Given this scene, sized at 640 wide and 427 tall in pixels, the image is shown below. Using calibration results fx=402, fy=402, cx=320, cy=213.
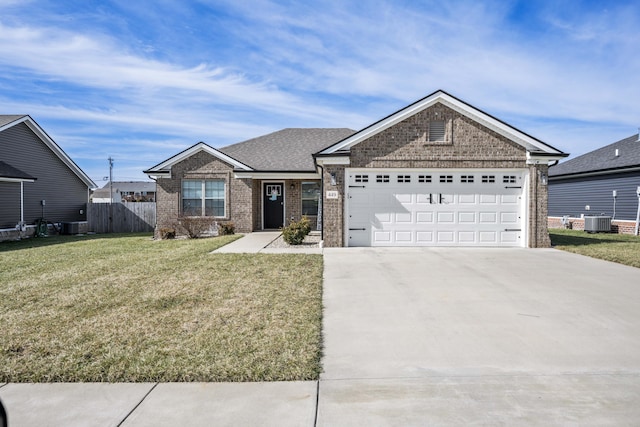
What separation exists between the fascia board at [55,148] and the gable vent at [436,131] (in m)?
18.4

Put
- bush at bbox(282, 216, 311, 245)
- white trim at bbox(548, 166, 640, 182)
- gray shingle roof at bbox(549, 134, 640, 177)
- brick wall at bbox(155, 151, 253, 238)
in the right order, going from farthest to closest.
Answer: gray shingle roof at bbox(549, 134, 640, 177) < white trim at bbox(548, 166, 640, 182) < brick wall at bbox(155, 151, 253, 238) < bush at bbox(282, 216, 311, 245)

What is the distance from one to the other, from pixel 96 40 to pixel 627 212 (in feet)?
73.4

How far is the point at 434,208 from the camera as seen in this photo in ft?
42.4

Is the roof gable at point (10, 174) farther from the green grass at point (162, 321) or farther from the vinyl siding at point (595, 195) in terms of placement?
the vinyl siding at point (595, 195)

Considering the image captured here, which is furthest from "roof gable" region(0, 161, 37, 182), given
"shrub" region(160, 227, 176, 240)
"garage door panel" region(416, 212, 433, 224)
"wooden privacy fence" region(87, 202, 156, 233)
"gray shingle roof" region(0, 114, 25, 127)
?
"garage door panel" region(416, 212, 433, 224)

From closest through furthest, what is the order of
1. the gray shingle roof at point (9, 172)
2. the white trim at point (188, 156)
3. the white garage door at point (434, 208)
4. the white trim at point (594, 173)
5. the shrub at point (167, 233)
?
the white garage door at point (434, 208) < the shrub at point (167, 233) < the gray shingle roof at point (9, 172) < the white trim at point (188, 156) < the white trim at point (594, 173)

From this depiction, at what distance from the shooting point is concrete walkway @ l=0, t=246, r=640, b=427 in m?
3.15

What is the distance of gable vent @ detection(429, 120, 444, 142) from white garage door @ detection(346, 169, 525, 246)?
1046 millimetres

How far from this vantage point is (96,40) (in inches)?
439

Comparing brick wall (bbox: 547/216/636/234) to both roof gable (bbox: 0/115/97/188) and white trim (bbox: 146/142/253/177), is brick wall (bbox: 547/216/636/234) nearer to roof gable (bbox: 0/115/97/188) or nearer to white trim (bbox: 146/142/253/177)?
white trim (bbox: 146/142/253/177)

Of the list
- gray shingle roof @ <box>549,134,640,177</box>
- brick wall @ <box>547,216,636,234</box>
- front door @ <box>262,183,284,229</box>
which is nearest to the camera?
brick wall @ <box>547,216,636,234</box>

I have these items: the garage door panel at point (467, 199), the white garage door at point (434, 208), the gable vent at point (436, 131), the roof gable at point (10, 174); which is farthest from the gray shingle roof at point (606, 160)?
the roof gable at point (10, 174)

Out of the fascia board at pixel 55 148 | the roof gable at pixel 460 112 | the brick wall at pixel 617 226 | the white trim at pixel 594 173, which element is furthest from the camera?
the fascia board at pixel 55 148

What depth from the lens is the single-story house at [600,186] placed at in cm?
1864
